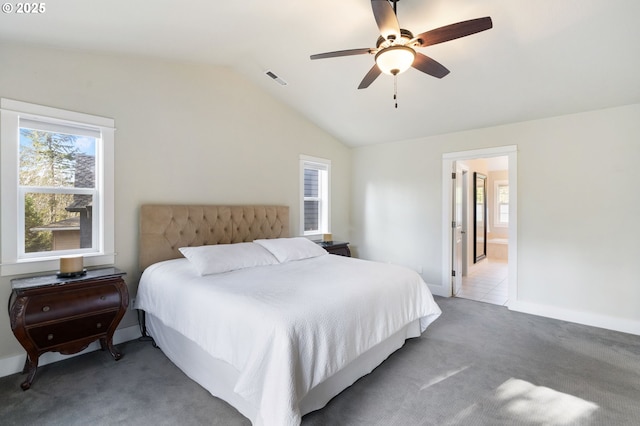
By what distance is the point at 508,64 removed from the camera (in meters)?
3.04

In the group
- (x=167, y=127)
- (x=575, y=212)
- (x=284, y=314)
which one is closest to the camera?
(x=284, y=314)

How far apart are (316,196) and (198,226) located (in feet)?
7.61

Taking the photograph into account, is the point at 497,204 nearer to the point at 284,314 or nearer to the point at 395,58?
the point at 395,58

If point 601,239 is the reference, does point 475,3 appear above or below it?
above

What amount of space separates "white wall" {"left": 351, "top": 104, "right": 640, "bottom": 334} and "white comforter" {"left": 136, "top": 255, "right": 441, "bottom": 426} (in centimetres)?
199

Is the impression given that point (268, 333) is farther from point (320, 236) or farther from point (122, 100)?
point (320, 236)

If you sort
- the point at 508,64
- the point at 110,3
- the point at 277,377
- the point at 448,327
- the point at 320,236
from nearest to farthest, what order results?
the point at 277,377 < the point at 110,3 < the point at 508,64 < the point at 448,327 < the point at 320,236

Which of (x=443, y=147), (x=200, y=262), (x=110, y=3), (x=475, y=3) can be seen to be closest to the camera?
(x=110, y=3)

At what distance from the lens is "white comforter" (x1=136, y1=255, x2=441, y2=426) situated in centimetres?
164

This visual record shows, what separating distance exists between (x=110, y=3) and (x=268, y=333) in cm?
247

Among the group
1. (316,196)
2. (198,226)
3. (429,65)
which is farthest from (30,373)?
(316,196)

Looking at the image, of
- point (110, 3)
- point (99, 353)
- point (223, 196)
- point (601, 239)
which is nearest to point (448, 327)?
point (601, 239)

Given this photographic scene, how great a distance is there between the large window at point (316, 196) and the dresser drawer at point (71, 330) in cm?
295

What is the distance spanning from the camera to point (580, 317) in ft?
11.8
